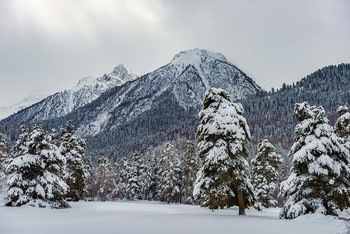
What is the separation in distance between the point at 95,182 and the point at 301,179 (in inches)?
1845

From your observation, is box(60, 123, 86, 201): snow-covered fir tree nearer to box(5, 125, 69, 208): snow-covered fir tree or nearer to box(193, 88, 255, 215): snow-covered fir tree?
box(5, 125, 69, 208): snow-covered fir tree

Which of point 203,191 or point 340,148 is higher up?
point 340,148

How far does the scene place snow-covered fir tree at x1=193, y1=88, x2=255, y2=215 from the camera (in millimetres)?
17500

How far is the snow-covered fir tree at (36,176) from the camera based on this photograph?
63.1ft

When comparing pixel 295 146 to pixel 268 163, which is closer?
pixel 295 146

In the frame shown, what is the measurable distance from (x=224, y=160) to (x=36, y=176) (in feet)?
47.7

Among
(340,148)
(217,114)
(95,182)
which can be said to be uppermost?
(217,114)

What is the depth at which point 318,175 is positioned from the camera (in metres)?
14.8

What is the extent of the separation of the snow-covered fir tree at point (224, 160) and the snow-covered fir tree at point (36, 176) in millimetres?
11100

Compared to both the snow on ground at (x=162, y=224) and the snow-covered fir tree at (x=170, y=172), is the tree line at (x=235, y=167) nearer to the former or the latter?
the snow on ground at (x=162, y=224)

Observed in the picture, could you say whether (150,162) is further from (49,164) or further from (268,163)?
(49,164)

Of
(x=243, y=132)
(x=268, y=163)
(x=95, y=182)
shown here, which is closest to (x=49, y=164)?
(x=243, y=132)

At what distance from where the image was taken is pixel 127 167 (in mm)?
68312

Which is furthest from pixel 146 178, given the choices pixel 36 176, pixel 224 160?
pixel 224 160
